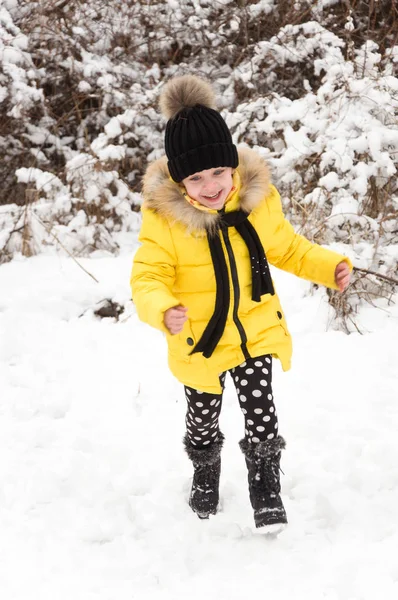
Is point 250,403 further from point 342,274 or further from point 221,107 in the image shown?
point 221,107

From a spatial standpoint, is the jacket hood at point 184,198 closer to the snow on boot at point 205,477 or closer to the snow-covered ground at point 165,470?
the snow on boot at point 205,477

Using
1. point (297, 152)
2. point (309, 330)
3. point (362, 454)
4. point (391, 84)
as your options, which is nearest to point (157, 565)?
point (362, 454)

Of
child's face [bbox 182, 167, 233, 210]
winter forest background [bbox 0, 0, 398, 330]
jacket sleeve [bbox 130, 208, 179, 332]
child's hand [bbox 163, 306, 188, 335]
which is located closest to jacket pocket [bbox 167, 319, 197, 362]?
jacket sleeve [bbox 130, 208, 179, 332]

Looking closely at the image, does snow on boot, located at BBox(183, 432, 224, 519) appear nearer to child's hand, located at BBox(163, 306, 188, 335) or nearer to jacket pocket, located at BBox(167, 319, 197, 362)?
jacket pocket, located at BBox(167, 319, 197, 362)

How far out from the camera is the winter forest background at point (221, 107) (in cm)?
422

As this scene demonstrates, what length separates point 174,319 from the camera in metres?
1.85

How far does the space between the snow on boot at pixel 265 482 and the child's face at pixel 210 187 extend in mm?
936

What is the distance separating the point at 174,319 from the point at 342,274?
731 mm

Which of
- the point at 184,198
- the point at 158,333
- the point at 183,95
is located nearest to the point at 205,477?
the point at 184,198

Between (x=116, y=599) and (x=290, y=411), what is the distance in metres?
1.42

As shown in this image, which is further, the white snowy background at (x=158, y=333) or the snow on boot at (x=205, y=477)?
the snow on boot at (x=205, y=477)

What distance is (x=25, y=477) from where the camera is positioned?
2.77m

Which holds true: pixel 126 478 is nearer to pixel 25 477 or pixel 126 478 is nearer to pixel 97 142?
pixel 25 477

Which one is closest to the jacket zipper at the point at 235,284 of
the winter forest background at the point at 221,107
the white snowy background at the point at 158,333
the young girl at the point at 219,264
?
the young girl at the point at 219,264
